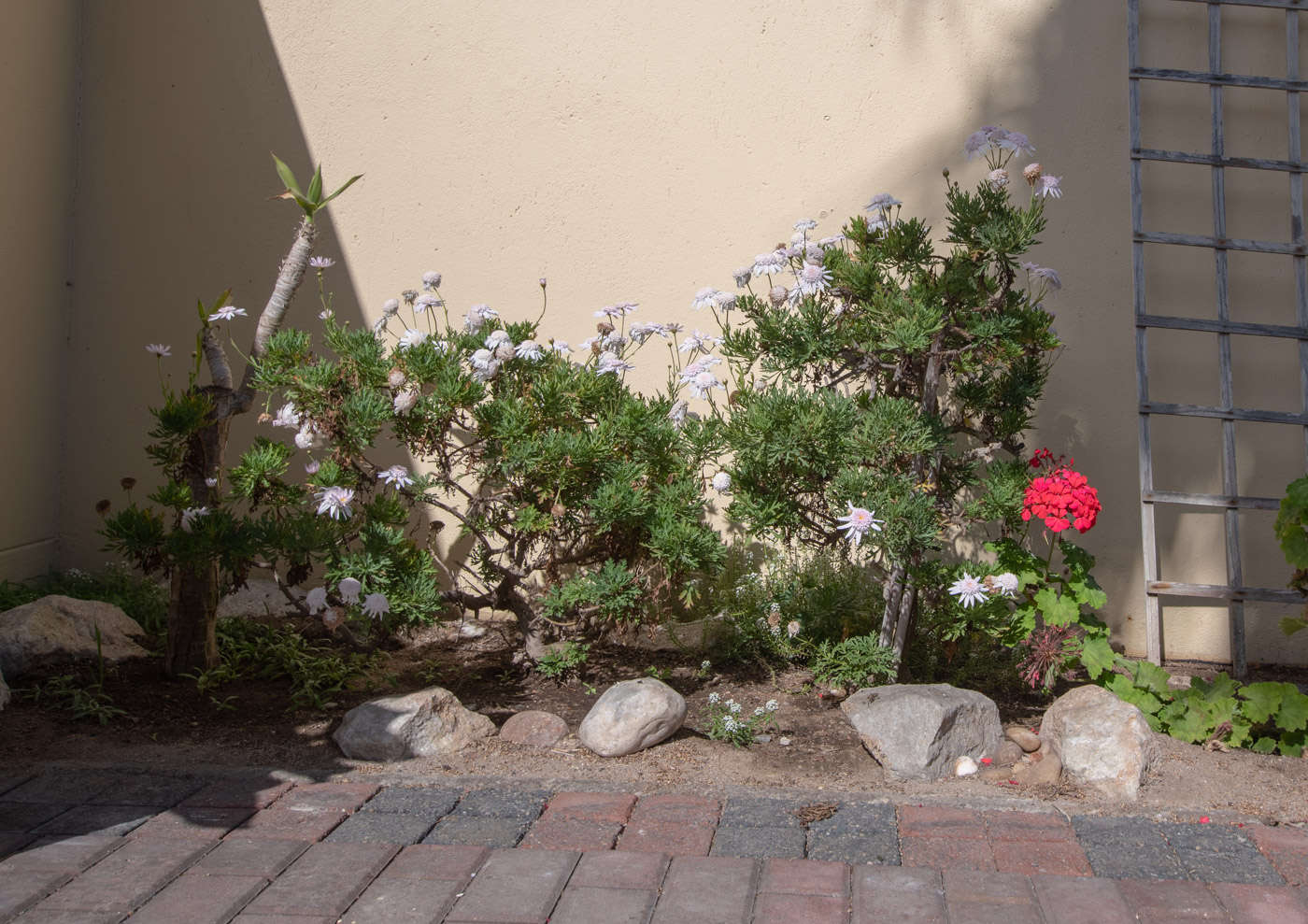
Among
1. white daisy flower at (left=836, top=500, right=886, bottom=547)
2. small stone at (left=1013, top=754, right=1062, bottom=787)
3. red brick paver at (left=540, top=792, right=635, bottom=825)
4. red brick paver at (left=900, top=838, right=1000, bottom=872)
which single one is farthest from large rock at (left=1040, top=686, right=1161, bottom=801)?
red brick paver at (left=540, top=792, right=635, bottom=825)

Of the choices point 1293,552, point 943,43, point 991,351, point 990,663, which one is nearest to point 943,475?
point 991,351

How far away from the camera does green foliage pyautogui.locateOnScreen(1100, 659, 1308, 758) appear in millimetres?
3184

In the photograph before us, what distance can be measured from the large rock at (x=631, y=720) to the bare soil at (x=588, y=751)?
0.04 m

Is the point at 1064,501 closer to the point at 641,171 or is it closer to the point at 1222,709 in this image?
the point at 1222,709

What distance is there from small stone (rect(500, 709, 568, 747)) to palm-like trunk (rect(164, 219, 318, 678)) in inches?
47.7

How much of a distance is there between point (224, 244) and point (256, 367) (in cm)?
143

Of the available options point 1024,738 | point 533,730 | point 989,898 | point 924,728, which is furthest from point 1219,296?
point 533,730

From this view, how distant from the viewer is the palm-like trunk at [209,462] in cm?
359

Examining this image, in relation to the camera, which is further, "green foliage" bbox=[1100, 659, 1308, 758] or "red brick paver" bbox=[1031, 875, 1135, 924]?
"green foliage" bbox=[1100, 659, 1308, 758]

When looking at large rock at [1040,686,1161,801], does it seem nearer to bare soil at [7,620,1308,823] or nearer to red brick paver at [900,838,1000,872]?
bare soil at [7,620,1308,823]

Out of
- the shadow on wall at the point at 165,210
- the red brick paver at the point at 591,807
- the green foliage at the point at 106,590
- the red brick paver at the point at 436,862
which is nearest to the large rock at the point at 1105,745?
the red brick paver at the point at 591,807

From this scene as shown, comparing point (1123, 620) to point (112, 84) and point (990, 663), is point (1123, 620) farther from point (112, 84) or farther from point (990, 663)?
point (112, 84)

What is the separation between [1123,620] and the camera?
4.32 metres

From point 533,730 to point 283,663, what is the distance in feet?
3.83
